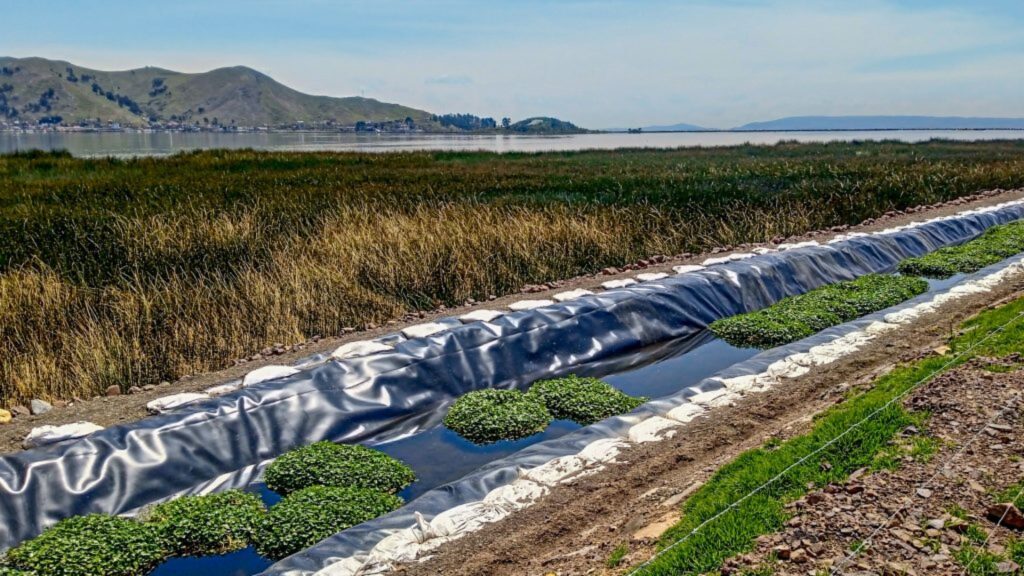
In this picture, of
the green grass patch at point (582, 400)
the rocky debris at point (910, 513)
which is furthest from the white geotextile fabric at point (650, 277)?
the rocky debris at point (910, 513)

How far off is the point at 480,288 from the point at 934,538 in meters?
8.92

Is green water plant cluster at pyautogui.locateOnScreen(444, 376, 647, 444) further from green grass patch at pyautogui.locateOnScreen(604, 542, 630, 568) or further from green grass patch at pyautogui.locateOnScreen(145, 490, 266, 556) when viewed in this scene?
green grass patch at pyautogui.locateOnScreen(604, 542, 630, 568)

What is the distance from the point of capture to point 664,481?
5.41 m

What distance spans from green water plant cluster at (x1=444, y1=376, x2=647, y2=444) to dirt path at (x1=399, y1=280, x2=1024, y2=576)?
45.8 inches

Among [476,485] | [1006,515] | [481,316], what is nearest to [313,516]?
[476,485]

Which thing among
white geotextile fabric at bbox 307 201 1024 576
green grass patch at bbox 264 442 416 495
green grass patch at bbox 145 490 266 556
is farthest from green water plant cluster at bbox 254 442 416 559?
white geotextile fabric at bbox 307 201 1024 576

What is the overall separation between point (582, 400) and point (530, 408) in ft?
1.75

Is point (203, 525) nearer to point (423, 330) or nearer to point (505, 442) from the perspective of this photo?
point (505, 442)

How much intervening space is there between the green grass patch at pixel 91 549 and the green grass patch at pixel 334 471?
1.09 meters

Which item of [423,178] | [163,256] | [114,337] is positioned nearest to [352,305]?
[114,337]

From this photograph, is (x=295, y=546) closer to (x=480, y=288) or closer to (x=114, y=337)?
(x=114, y=337)

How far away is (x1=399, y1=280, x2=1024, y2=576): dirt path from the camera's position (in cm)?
442

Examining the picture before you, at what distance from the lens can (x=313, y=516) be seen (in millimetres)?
5238

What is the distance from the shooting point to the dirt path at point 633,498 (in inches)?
174
